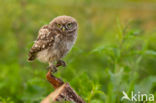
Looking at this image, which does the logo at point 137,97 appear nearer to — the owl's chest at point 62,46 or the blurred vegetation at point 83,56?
the blurred vegetation at point 83,56

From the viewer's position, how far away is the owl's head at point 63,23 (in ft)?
15.9

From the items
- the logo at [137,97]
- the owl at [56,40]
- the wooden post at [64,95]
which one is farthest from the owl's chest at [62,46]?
the logo at [137,97]

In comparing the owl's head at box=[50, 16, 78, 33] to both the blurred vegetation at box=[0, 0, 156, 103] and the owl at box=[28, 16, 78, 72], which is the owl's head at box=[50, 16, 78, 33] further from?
the blurred vegetation at box=[0, 0, 156, 103]

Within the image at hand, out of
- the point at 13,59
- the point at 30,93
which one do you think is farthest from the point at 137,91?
the point at 13,59

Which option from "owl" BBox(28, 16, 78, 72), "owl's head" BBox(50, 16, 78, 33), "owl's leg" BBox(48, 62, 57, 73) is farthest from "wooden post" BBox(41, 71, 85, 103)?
"owl's head" BBox(50, 16, 78, 33)

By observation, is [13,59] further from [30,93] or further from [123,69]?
[123,69]

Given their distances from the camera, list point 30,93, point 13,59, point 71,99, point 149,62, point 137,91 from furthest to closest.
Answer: point 13,59 < point 149,62 < point 30,93 < point 137,91 < point 71,99

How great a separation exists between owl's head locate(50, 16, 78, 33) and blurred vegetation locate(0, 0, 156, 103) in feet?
2.52

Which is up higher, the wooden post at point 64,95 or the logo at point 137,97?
the wooden post at point 64,95

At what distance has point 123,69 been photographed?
566 cm

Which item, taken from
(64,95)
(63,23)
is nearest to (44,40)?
(63,23)

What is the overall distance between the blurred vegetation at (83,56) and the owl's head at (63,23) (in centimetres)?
77

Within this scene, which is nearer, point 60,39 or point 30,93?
point 60,39

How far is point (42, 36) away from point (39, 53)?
8.2 inches
